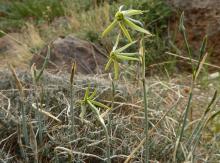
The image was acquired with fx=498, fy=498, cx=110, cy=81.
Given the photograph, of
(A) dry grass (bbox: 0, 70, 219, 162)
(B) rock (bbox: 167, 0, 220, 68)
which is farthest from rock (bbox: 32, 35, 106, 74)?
(A) dry grass (bbox: 0, 70, 219, 162)

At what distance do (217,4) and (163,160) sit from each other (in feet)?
11.5

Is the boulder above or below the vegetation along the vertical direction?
below

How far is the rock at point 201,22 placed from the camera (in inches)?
202

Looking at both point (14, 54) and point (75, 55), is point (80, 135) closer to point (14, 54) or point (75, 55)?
point (75, 55)

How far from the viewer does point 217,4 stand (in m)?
5.12

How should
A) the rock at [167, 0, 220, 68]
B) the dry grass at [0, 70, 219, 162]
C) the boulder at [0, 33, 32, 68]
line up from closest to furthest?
the dry grass at [0, 70, 219, 162]
the rock at [167, 0, 220, 68]
the boulder at [0, 33, 32, 68]

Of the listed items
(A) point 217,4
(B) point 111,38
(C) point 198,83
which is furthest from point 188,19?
(C) point 198,83

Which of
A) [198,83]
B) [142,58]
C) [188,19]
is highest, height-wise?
[142,58]

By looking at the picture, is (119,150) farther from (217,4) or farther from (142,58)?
(217,4)

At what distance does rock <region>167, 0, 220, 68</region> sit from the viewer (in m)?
5.14

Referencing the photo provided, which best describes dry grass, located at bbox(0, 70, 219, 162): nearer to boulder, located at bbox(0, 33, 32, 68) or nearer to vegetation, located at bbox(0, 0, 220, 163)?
vegetation, located at bbox(0, 0, 220, 163)

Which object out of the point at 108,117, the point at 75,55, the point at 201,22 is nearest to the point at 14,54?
the point at 75,55

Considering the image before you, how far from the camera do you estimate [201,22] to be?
5254 mm

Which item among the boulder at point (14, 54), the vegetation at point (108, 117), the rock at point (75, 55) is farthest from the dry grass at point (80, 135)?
the boulder at point (14, 54)
